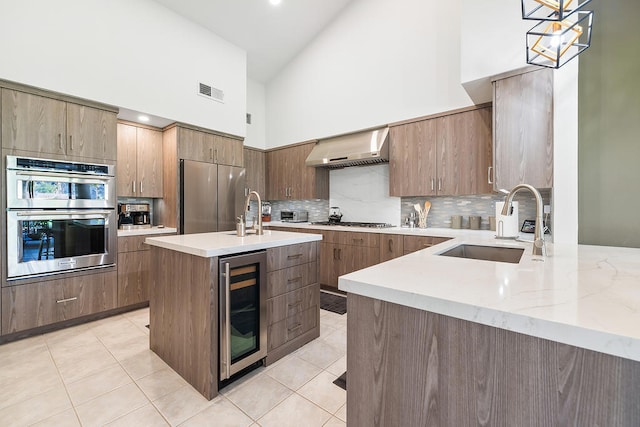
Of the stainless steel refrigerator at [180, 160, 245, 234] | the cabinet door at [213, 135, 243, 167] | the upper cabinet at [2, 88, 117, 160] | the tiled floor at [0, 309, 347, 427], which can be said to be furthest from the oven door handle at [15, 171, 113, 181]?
the tiled floor at [0, 309, 347, 427]

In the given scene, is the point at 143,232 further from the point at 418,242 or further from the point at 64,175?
the point at 418,242

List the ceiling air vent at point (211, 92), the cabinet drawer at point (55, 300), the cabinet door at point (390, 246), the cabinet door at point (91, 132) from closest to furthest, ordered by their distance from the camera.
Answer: the cabinet drawer at point (55, 300)
the cabinet door at point (91, 132)
the cabinet door at point (390, 246)
the ceiling air vent at point (211, 92)

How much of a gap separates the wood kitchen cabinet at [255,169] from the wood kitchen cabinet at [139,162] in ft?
5.10

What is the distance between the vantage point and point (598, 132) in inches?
77.2

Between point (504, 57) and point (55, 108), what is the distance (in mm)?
4218

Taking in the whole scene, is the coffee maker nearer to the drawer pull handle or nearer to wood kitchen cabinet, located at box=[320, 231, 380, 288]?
wood kitchen cabinet, located at box=[320, 231, 380, 288]

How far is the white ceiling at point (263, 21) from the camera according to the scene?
3684 mm

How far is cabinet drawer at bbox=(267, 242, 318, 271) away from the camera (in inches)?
85.5

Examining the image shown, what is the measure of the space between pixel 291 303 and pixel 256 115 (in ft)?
14.0

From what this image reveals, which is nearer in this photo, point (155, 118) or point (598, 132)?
point (598, 132)

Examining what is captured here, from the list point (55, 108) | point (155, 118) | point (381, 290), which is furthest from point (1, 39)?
point (381, 290)

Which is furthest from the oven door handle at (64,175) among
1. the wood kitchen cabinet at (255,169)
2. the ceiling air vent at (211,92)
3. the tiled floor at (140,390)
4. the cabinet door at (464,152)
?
the cabinet door at (464,152)

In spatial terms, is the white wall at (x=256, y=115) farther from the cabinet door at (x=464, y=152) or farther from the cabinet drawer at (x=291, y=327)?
the cabinet drawer at (x=291, y=327)

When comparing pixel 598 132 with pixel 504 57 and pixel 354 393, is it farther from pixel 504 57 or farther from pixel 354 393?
pixel 354 393
